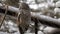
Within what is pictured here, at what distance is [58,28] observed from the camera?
71.9 inches

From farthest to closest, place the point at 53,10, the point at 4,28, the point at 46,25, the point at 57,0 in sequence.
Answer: the point at 57,0 < the point at 53,10 < the point at 4,28 < the point at 46,25

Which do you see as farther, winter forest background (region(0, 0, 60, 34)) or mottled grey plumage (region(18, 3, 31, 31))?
winter forest background (region(0, 0, 60, 34))

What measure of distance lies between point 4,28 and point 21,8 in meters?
0.56

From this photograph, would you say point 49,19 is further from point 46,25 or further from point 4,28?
point 4,28

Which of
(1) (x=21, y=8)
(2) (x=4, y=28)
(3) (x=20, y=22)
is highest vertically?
(1) (x=21, y=8)

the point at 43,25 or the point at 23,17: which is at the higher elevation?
the point at 23,17

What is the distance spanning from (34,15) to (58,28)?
0.89ft

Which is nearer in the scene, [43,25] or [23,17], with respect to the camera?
[23,17]

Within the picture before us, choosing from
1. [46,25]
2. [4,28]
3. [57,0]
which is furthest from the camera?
[57,0]

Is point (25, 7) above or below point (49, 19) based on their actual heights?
above

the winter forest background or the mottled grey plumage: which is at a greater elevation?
the mottled grey plumage

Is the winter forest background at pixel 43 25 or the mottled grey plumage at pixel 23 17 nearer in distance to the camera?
the mottled grey plumage at pixel 23 17

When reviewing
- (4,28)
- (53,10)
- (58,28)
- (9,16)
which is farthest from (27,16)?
(53,10)

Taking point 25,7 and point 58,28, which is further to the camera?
point 58,28
